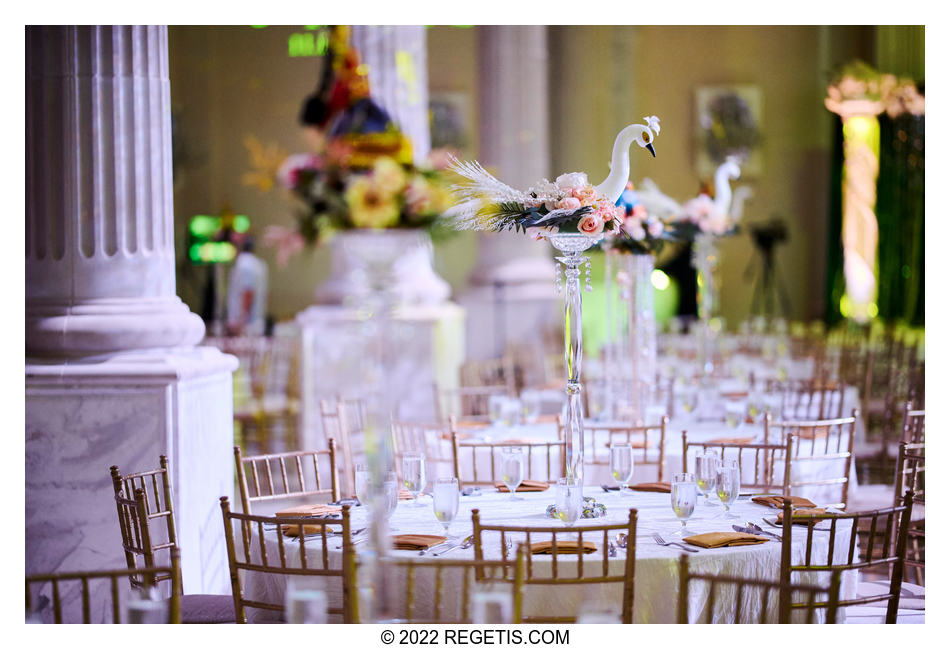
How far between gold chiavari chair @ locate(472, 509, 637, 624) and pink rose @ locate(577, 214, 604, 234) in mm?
944

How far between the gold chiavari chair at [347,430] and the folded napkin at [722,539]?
5.90 feet

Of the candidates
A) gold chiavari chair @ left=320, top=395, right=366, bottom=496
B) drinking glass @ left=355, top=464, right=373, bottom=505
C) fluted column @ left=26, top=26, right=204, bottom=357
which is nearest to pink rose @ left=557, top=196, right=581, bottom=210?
drinking glass @ left=355, top=464, right=373, bottom=505

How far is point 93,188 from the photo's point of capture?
4.61 m

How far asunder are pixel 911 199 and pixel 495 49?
4.99 metres

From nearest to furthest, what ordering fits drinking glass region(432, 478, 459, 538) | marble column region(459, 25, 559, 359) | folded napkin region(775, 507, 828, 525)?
1. drinking glass region(432, 478, 459, 538)
2. folded napkin region(775, 507, 828, 525)
3. marble column region(459, 25, 559, 359)

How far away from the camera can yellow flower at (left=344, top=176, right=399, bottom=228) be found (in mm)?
4547

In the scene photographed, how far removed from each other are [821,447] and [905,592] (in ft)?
5.39

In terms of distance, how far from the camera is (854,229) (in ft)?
47.0

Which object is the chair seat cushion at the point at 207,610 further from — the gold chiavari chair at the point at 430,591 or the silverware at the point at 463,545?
the silverware at the point at 463,545

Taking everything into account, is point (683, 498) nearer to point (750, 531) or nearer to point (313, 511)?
point (750, 531)

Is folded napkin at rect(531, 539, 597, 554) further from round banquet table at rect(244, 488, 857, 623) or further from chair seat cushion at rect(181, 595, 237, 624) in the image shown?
chair seat cushion at rect(181, 595, 237, 624)
